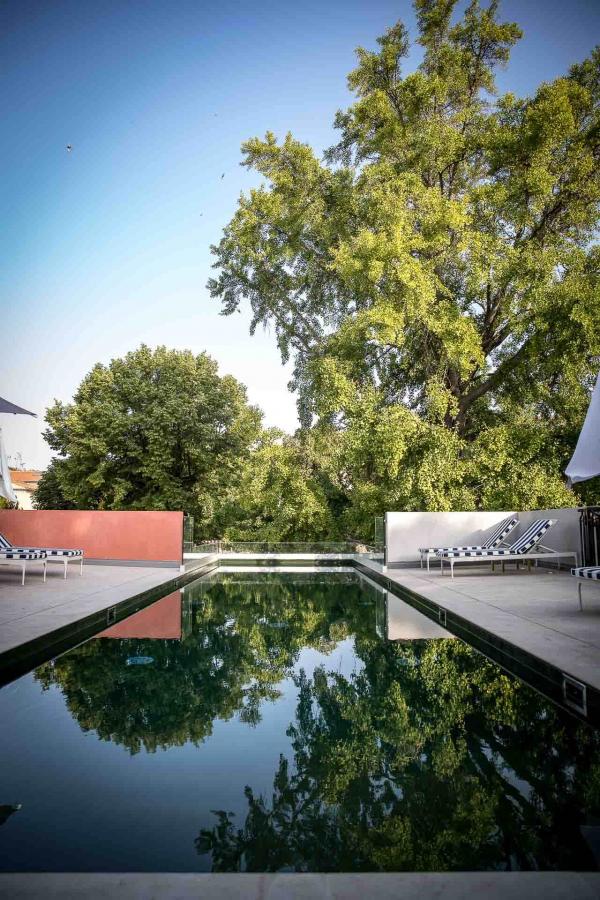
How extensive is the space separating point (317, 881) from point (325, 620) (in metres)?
6.34

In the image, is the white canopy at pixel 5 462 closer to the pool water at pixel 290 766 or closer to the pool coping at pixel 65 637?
the pool coping at pixel 65 637

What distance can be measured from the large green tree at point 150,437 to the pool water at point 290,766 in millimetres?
18157

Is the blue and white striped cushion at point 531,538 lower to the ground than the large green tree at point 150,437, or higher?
lower

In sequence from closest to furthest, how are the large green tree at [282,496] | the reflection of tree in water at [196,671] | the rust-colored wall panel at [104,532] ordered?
1. the reflection of tree in water at [196,671]
2. the rust-colored wall panel at [104,532]
3. the large green tree at [282,496]

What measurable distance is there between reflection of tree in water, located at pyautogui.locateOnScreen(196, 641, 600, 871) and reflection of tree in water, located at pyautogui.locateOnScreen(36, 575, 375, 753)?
0.69 meters

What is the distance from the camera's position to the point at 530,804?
2693mm

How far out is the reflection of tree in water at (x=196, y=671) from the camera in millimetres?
3961

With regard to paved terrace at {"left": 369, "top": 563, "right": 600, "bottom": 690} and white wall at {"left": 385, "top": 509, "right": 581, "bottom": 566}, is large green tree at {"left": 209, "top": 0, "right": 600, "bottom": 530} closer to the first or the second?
white wall at {"left": 385, "top": 509, "right": 581, "bottom": 566}

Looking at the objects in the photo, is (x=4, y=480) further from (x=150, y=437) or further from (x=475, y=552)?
(x=150, y=437)

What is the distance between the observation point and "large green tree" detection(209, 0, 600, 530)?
49.5 feet

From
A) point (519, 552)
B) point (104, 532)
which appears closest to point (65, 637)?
point (519, 552)

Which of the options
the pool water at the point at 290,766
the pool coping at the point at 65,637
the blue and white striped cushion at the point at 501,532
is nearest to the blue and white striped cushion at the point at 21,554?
the pool coping at the point at 65,637

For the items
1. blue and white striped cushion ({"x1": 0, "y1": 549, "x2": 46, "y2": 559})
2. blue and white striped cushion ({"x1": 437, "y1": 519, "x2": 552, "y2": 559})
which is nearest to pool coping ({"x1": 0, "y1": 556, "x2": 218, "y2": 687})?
blue and white striped cushion ({"x1": 0, "y1": 549, "x2": 46, "y2": 559})

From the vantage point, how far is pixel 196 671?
5297mm
